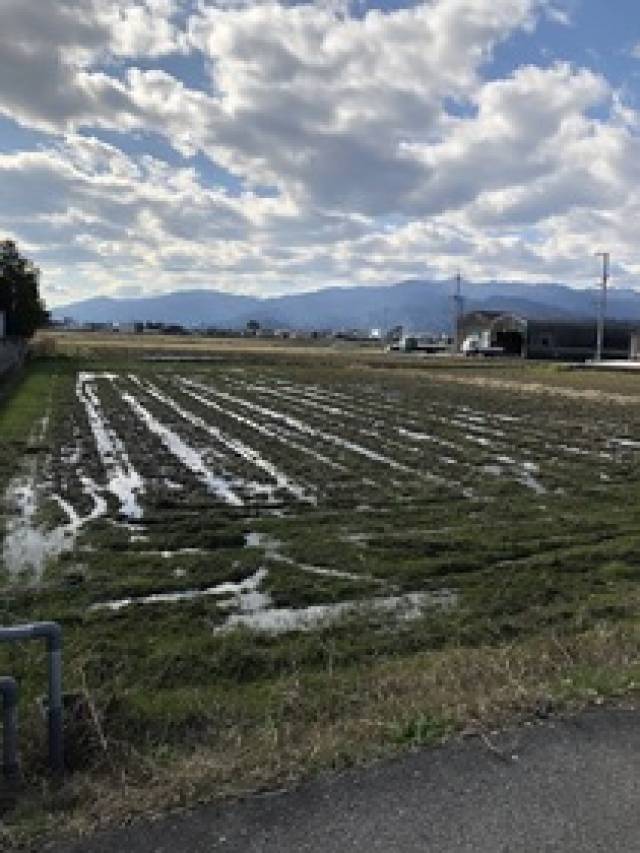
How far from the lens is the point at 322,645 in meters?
5.77

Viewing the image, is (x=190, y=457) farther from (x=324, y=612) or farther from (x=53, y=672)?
(x=53, y=672)

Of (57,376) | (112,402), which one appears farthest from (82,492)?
(57,376)

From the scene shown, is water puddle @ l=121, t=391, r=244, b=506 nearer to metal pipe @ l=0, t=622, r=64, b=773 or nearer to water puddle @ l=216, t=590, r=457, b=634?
water puddle @ l=216, t=590, r=457, b=634

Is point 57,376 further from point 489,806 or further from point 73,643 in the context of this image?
point 489,806

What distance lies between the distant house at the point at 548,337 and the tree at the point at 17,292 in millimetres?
50417

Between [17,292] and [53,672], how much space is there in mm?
47160

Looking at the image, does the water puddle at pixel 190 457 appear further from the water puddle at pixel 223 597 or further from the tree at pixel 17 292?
the tree at pixel 17 292

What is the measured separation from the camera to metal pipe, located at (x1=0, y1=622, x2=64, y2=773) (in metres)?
3.47

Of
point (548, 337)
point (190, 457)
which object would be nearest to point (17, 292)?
point (190, 457)

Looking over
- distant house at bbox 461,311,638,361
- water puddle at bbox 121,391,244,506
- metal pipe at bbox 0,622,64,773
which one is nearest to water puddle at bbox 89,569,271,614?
metal pipe at bbox 0,622,64,773

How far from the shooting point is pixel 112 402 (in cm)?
2405

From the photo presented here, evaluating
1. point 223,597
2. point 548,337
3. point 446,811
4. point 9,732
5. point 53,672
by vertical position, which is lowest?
point 223,597

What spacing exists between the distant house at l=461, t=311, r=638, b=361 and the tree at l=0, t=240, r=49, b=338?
50.4 m

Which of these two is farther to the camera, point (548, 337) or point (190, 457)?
point (548, 337)
